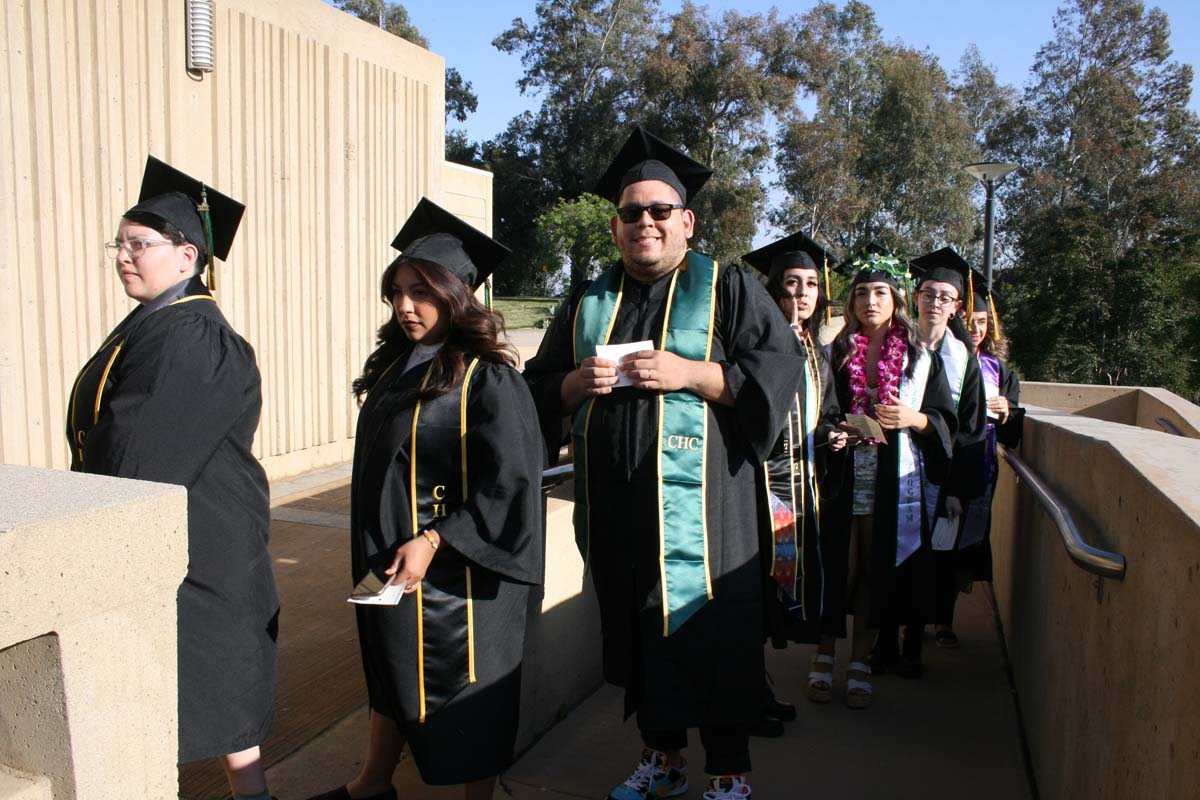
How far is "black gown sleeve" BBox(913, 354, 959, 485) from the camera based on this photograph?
415 cm

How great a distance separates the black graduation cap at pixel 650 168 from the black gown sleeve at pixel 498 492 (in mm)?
830

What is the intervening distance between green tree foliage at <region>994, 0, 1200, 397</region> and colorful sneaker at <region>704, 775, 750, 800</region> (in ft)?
53.9

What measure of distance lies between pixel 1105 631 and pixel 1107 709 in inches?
7.9

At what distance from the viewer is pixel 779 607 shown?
3387 millimetres

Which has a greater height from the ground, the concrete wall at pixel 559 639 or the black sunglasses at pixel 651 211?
the black sunglasses at pixel 651 211

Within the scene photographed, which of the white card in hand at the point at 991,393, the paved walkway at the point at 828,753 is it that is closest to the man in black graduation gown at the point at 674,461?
the paved walkway at the point at 828,753

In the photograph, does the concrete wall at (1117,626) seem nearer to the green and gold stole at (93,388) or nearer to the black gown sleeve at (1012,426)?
the black gown sleeve at (1012,426)

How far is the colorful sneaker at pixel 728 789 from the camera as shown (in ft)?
9.86

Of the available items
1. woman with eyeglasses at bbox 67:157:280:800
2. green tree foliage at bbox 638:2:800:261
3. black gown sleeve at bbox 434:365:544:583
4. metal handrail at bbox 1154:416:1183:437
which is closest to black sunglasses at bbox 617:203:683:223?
black gown sleeve at bbox 434:365:544:583

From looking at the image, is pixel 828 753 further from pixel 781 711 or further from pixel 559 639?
pixel 559 639

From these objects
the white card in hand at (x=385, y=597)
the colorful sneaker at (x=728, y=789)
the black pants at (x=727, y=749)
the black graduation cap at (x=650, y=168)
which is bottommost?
the colorful sneaker at (x=728, y=789)

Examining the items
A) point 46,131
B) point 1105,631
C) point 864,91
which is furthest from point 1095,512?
point 864,91

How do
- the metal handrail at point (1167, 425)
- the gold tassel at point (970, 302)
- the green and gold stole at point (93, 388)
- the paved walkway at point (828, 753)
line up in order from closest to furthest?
the green and gold stole at point (93, 388) → the paved walkway at point (828, 753) → the gold tassel at point (970, 302) → the metal handrail at point (1167, 425)

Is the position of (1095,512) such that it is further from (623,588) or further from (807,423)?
(623,588)
